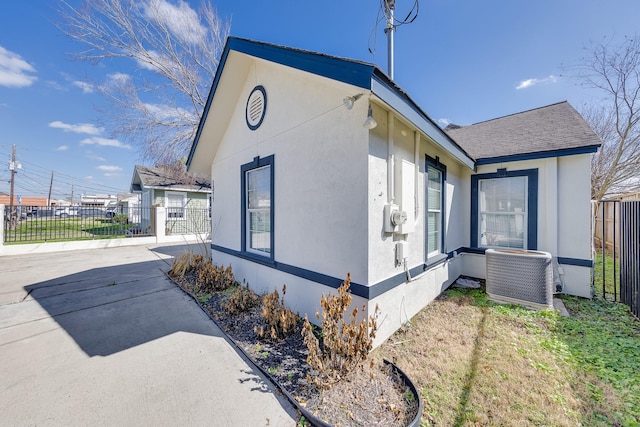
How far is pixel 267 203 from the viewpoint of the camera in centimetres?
506

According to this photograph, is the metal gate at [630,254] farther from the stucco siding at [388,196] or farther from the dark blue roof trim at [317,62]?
the dark blue roof trim at [317,62]

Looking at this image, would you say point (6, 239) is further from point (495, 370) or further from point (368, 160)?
point (495, 370)

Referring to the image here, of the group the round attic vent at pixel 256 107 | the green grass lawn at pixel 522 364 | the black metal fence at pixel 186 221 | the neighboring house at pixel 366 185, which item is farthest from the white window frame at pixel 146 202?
the green grass lawn at pixel 522 364

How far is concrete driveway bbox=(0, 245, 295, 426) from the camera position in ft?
7.33

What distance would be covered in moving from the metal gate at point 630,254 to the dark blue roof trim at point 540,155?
1.20 m

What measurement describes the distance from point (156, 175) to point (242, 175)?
15940 mm

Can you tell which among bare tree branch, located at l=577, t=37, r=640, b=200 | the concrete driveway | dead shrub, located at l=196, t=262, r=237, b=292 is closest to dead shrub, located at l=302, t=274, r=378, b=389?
the concrete driveway

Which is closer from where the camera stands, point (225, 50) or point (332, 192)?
point (332, 192)

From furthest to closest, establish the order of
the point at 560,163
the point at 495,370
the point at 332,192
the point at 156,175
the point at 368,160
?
the point at 156,175
the point at 560,163
the point at 332,192
the point at 368,160
the point at 495,370

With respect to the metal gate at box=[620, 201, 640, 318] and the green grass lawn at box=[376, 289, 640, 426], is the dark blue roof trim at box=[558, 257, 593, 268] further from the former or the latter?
the green grass lawn at box=[376, 289, 640, 426]

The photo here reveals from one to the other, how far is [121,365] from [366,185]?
3.71m

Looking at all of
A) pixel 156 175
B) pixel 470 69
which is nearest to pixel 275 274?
pixel 470 69

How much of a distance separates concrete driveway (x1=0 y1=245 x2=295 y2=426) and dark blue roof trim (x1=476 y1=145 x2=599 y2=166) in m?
6.63

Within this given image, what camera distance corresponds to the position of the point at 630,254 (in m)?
4.37
